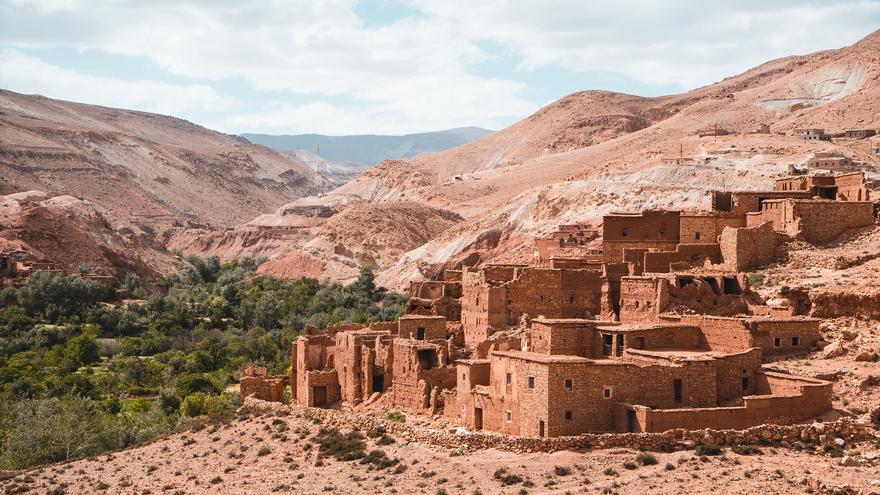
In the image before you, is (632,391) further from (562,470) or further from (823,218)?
(823,218)

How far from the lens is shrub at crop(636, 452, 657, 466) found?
21781 mm

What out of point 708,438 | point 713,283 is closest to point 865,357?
point 708,438

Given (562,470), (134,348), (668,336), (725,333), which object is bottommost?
(134,348)

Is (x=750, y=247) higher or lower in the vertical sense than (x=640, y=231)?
lower

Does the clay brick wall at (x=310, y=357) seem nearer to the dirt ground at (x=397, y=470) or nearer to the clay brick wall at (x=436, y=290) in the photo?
the dirt ground at (x=397, y=470)

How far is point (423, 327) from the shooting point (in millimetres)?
31344

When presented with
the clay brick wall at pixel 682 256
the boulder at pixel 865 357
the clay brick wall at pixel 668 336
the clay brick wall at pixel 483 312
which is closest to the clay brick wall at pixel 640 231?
the clay brick wall at pixel 682 256

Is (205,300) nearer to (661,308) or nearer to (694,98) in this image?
(661,308)

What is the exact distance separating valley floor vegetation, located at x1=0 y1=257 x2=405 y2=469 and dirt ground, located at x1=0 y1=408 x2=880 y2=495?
4838mm

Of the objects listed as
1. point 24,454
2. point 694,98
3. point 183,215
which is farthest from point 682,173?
point 183,215

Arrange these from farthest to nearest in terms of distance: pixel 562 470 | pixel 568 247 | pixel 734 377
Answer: pixel 568 247 < pixel 734 377 < pixel 562 470

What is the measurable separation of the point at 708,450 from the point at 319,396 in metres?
A: 12.4

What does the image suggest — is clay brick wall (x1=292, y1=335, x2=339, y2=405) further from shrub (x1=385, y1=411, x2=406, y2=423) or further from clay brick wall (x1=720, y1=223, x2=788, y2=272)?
clay brick wall (x1=720, y1=223, x2=788, y2=272)

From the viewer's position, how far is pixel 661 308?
92.4 feet
